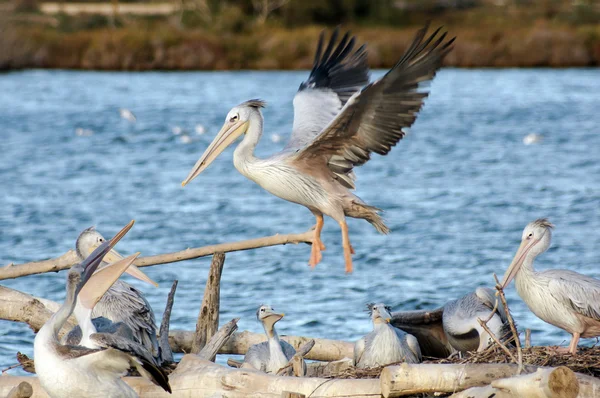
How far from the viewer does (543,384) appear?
4.88 metres

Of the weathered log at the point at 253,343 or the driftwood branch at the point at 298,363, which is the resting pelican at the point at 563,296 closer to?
the weathered log at the point at 253,343

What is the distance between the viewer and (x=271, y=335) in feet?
22.1

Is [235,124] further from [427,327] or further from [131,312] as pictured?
[427,327]

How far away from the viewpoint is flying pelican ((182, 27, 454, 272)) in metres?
6.23

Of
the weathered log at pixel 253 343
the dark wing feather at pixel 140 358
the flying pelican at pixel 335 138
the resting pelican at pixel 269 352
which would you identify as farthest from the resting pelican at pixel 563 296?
the dark wing feather at pixel 140 358

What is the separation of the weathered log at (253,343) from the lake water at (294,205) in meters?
1.89

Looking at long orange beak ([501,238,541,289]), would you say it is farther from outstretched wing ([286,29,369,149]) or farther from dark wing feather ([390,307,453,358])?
outstretched wing ([286,29,369,149])

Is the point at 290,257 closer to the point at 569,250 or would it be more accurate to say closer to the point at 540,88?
the point at 569,250

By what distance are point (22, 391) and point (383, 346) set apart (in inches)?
89.6

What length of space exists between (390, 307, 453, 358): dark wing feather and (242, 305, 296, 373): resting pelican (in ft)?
2.98

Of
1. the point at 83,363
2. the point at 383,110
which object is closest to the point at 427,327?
the point at 383,110

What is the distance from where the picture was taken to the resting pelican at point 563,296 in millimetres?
6523

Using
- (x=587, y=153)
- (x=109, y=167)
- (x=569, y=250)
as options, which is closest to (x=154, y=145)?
(x=109, y=167)

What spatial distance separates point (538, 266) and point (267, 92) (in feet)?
63.7
